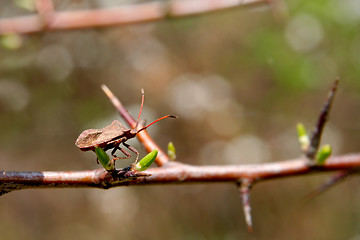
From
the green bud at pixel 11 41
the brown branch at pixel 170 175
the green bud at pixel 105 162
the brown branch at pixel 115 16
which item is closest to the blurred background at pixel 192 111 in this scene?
the brown branch at pixel 115 16

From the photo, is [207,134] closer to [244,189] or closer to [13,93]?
[13,93]

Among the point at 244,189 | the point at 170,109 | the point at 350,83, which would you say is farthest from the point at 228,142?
the point at 244,189

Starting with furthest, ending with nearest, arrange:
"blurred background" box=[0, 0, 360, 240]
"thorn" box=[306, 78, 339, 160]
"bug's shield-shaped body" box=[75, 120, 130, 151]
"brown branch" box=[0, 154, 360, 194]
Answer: "blurred background" box=[0, 0, 360, 240] < "thorn" box=[306, 78, 339, 160] < "bug's shield-shaped body" box=[75, 120, 130, 151] < "brown branch" box=[0, 154, 360, 194]

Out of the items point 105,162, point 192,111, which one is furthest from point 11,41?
point 192,111

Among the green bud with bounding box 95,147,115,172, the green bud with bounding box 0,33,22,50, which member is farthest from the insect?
the green bud with bounding box 0,33,22,50

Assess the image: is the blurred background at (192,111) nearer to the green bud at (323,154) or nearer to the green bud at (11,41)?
the green bud at (11,41)

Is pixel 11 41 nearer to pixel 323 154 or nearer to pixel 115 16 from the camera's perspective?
pixel 115 16

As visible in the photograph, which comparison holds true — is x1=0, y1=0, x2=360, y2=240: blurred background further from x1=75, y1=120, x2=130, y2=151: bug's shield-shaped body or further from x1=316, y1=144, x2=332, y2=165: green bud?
x1=75, y1=120, x2=130, y2=151: bug's shield-shaped body
